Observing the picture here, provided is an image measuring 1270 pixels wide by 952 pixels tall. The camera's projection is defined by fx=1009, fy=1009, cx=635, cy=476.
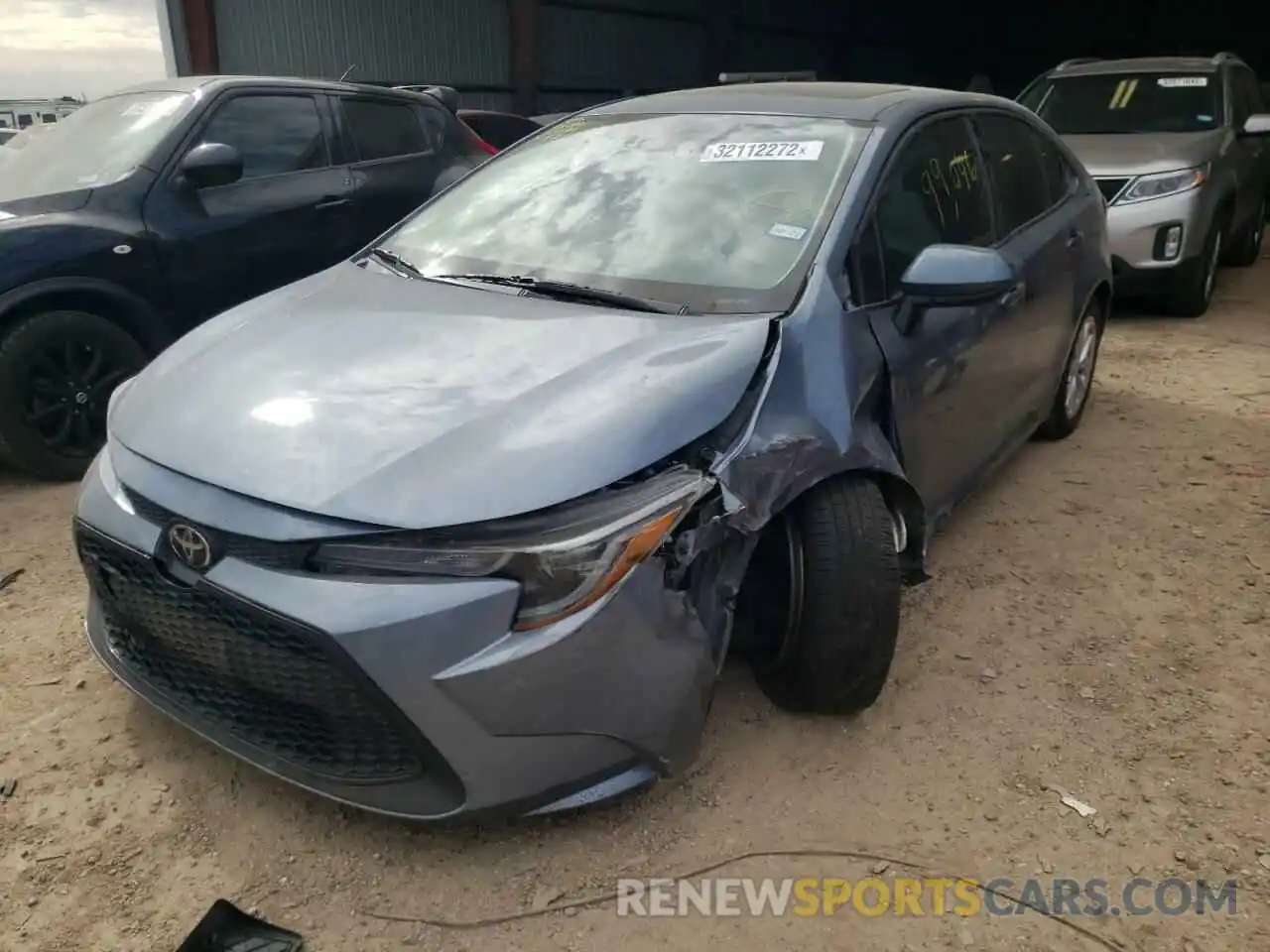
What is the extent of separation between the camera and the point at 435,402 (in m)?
2.15

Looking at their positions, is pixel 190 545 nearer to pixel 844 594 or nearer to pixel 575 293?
pixel 575 293

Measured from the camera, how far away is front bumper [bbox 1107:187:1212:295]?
21.5 feet

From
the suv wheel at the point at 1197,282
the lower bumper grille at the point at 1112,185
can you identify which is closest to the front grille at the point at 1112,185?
the lower bumper grille at the point at 1112,185

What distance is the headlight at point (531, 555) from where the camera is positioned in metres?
1.90

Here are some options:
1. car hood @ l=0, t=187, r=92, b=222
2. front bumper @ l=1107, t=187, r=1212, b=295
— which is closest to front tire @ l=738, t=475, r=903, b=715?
car hood @ l=0, t=187, r=92, b=222

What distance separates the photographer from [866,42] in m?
20.0

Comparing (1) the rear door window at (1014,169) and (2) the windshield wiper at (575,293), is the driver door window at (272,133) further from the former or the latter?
(1) the rear door window at (1014,169)

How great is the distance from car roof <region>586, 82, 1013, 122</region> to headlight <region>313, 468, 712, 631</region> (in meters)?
1.71

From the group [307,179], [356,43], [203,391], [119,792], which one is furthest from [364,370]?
[356,43]

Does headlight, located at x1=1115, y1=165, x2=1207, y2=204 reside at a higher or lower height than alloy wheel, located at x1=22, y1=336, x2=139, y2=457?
higher

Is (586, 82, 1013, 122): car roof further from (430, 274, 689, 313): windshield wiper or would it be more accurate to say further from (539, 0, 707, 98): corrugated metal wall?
(539, 0, 707, 98): corrugated metal wall

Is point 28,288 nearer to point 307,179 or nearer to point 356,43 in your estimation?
point 307,179

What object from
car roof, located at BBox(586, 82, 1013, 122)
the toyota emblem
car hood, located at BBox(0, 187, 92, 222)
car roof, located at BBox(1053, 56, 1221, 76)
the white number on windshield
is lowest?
the toyota emblem

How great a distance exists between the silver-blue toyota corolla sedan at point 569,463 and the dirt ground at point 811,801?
229mm
